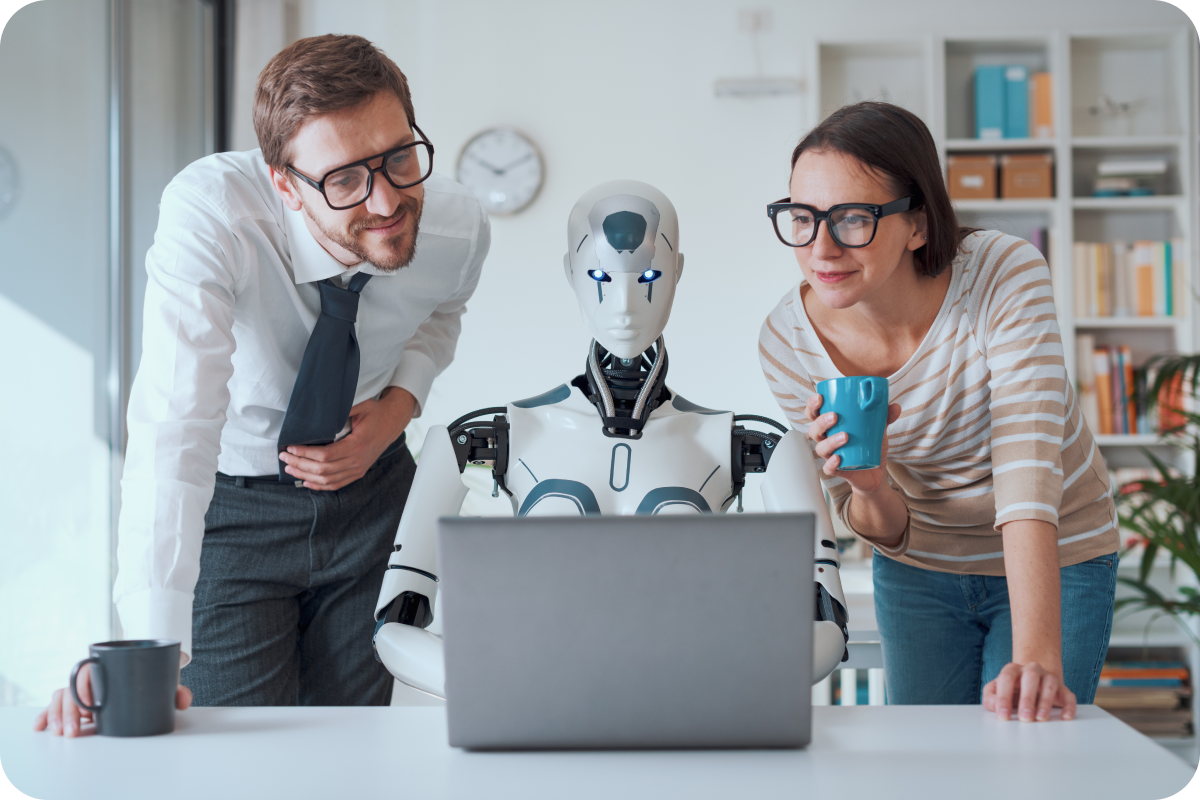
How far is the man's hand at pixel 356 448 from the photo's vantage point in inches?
57.4

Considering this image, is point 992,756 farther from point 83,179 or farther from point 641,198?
point 83,179

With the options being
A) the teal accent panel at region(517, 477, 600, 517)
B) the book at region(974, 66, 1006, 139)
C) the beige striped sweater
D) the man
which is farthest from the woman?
the book at region(974, 66, 1006, 139)

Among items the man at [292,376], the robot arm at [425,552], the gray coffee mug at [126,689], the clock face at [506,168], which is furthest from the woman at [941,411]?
the clock face at [506,168]

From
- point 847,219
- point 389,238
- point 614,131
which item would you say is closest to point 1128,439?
point 614,131

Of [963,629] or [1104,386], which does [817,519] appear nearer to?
[963,629]

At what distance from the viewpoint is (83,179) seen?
9.35 feet

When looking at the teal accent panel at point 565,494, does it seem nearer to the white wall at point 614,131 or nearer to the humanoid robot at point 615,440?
the humanoid robot at point 615,440

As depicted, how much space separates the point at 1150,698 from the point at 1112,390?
3.69 ft

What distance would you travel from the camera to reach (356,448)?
1506 millimetres

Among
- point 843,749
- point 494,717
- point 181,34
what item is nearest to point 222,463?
point 494,717

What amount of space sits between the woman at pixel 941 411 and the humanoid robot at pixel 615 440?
0.15m

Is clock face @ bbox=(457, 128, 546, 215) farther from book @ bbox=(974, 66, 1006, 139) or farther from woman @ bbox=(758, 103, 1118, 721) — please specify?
woman @ bbox=(758, 103, 1118, 721)

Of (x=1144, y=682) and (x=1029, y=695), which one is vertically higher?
(x=1029, y=695)

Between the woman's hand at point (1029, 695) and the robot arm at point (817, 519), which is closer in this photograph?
the woman's hand at point (1029, 695)
